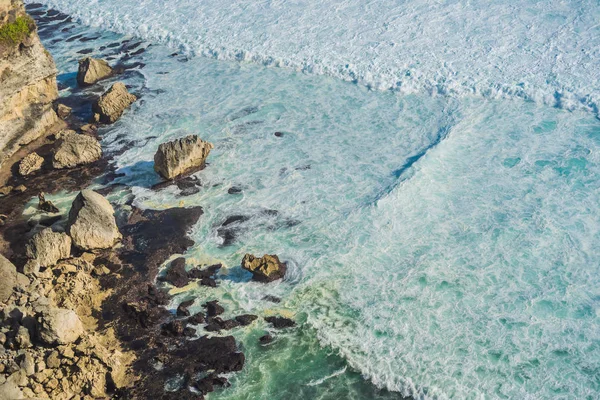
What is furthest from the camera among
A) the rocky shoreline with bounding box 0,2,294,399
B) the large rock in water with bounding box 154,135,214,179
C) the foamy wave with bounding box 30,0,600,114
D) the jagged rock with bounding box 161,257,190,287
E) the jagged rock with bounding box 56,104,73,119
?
the jagged rock with bounding box 56,104,73,119

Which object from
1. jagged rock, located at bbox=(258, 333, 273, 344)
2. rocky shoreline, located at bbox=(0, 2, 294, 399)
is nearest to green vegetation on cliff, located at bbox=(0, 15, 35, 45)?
rocky shoreline, located at bbox=(0, 2, 294, 399)

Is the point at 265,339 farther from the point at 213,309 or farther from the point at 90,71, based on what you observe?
the point at 90,71

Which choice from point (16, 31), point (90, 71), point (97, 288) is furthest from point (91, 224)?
point (90, 71)

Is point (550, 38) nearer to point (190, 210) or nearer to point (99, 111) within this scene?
point (190, 210)

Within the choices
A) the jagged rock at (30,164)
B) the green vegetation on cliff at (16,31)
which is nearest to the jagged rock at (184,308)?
the jagged rock at (30,164)

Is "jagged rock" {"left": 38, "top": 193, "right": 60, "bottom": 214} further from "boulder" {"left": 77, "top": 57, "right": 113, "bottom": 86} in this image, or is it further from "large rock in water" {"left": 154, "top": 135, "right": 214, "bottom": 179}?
"boulder" {"left": 77, "top": 57, "right": 113, "bottom": 86}

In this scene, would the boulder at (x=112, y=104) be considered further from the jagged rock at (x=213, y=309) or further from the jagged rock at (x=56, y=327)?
the jagged rock at (x=56, y=327)
